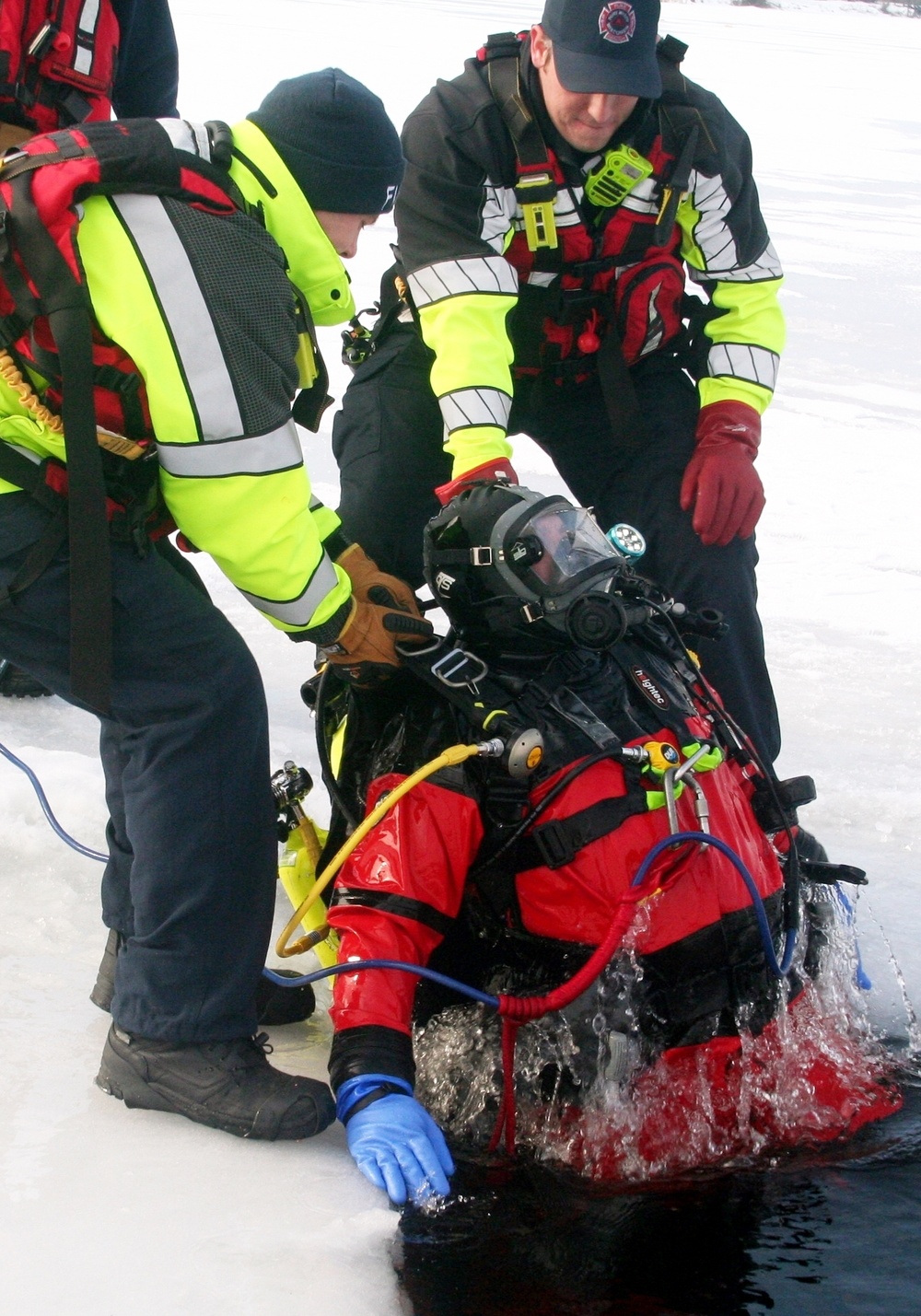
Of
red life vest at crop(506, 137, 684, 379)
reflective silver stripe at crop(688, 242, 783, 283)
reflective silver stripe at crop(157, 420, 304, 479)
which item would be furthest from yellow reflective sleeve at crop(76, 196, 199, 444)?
reflective silver stripe at crop(688, 242, 783, 283)

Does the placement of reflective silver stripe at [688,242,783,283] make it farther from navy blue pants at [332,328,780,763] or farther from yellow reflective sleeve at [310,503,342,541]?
yellow reflective sleeve at [310,503,342,541]

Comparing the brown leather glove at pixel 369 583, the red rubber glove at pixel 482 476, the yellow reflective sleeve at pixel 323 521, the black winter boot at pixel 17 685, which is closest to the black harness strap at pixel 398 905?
the brown leather glove at pixel 369 583

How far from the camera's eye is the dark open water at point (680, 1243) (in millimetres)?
2070

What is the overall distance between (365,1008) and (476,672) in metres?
0.61

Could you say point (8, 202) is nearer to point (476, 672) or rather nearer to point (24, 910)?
point (476, 672)

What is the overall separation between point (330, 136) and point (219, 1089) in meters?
1.45

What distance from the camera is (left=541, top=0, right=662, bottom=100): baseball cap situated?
A: 2852mm

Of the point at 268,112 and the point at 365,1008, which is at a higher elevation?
the point at 268,112

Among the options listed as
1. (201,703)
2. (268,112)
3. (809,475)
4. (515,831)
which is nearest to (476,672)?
(515,831)

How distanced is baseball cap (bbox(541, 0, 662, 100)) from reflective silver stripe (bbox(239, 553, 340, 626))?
129 centimetres

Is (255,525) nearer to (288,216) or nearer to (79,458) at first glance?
(79,458)

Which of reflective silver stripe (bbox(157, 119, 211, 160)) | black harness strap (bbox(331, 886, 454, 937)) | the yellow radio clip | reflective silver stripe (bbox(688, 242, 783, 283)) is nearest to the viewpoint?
reflective silver stripe (bbox(157, 119, 211, 160))

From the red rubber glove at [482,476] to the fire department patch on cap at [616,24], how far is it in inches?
34.2

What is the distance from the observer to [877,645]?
15.3 ft
